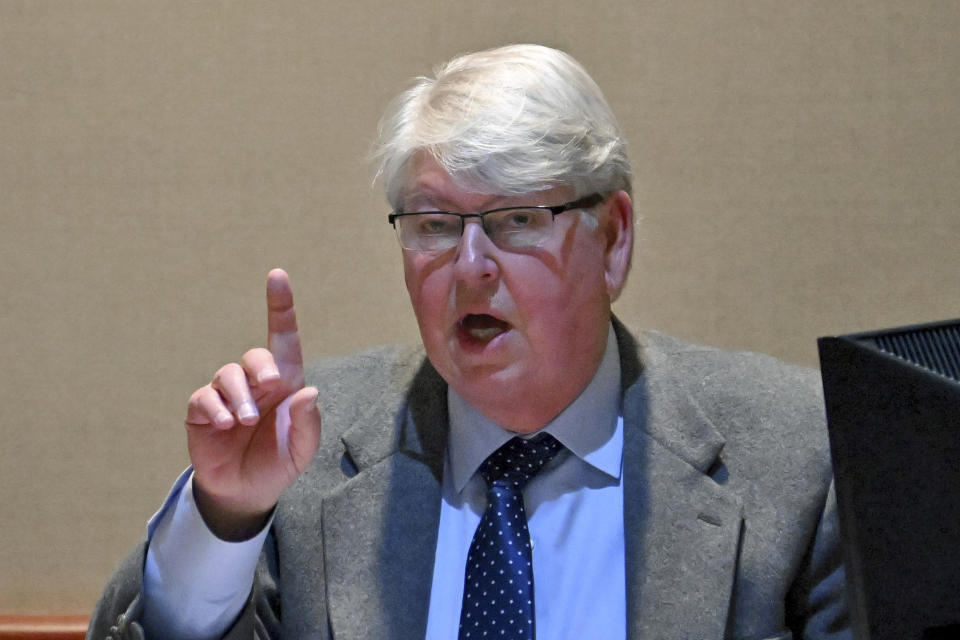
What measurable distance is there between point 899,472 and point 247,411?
71 cm

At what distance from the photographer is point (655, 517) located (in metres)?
1.49

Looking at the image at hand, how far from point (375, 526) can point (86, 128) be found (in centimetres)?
115

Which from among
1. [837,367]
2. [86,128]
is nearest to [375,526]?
[837,367]

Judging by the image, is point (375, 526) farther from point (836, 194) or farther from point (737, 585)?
point (836, 194)

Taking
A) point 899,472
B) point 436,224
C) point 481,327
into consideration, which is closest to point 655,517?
point 481,327

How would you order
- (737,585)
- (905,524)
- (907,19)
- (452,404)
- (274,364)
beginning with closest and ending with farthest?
(905,524), (274,364), (737,585), (452,404), (907,19)

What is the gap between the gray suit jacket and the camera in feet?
4.71

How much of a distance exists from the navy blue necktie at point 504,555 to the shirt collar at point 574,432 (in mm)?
18

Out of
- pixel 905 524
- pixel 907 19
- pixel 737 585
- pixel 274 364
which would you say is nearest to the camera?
pixel 905 524

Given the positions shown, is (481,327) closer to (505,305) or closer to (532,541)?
(505,305)

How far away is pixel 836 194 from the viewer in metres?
2.19

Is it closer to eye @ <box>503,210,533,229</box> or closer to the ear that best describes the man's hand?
eye @ <box>503,210,533,229</box>

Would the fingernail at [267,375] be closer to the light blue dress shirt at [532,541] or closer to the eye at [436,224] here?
the light blue dress shirt at [532,541]

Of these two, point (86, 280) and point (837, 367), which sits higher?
point (837, 367)
